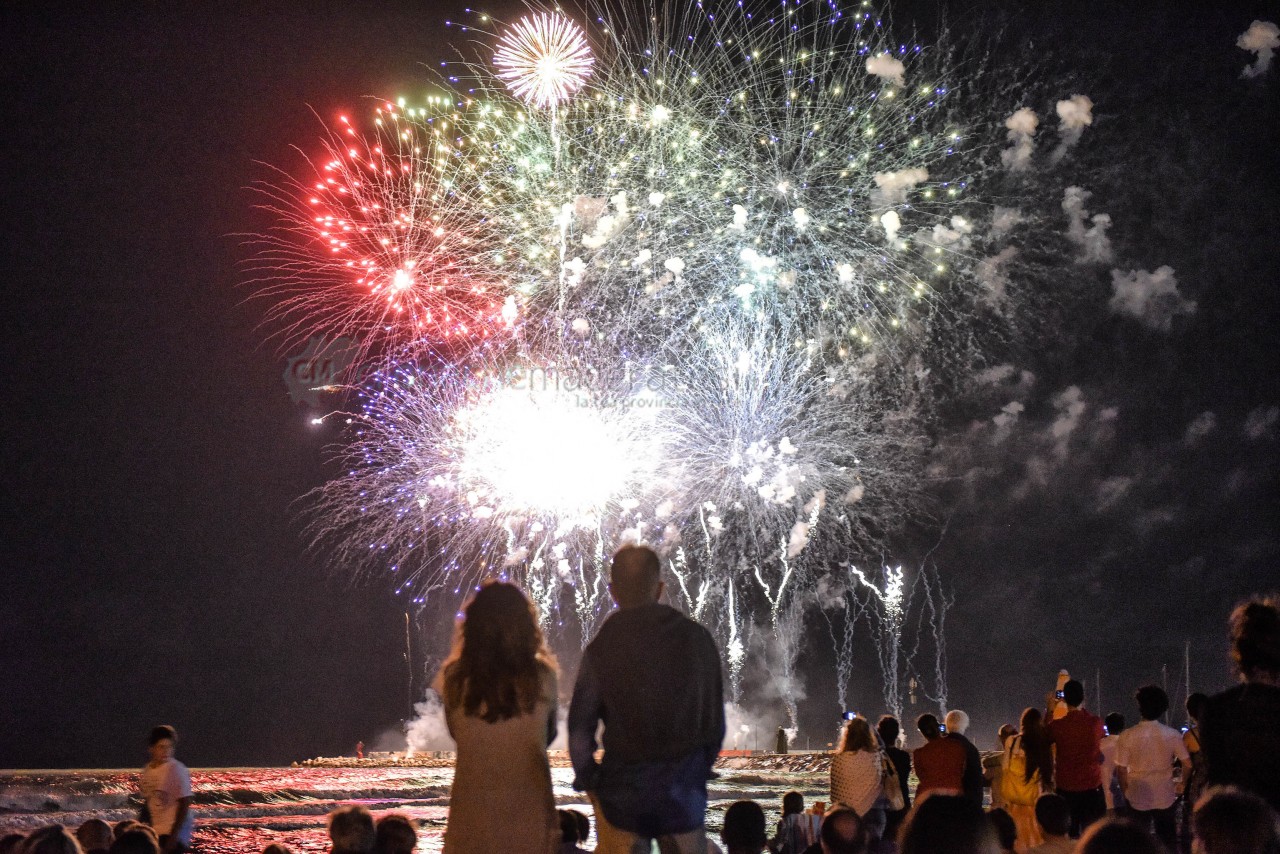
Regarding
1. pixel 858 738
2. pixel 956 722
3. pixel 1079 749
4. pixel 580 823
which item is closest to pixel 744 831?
pixel 580 823

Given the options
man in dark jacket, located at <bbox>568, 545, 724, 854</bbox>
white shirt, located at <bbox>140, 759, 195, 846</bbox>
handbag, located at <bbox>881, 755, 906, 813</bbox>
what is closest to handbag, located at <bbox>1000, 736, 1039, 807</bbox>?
handbag, located at <bbox>881, 755, 906, 813</bbox>

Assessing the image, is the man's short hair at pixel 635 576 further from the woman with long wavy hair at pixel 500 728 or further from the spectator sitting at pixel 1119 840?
the spectator sitting at pixel 1119 840

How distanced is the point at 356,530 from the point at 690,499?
74.1ft

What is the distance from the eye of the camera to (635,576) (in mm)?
4469

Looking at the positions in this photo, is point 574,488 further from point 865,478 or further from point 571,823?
point 571,823

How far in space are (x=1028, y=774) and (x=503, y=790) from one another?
5930 millimetres

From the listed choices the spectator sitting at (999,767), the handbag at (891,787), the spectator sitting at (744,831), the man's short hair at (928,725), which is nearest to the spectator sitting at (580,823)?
the spectator sitting at (744,831)

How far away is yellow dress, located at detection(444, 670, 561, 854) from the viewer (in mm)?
4008

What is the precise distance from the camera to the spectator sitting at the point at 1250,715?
446cm

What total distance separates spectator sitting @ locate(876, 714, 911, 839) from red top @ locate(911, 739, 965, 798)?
670mm

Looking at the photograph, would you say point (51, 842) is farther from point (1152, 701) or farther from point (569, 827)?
point (1152, 701)

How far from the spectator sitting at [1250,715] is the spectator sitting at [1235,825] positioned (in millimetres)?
1035

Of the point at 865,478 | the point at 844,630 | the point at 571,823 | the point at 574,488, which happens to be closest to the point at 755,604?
the point at 844,630

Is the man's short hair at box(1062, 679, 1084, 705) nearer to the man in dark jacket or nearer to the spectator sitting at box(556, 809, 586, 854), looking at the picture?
the spectator sitting at box(556, 809, 586, 854)
